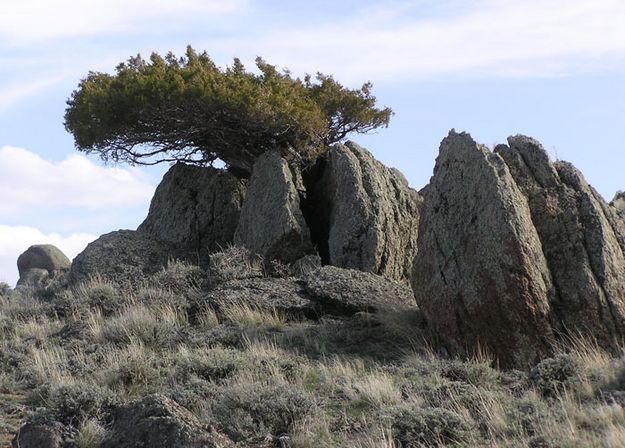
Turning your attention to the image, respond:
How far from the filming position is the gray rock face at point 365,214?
65.4 feet

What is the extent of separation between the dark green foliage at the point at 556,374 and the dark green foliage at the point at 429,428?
169 cm

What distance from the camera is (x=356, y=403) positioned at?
1131 cm

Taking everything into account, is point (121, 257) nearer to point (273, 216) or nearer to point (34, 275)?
point (273, 216)

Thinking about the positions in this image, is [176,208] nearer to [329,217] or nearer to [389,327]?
[329,217]

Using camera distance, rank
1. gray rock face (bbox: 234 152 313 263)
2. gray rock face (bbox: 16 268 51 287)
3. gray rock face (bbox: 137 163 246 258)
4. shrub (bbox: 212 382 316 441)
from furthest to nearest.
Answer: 1. gray rock face (bbox: 16 268 51 287)
2. gray rock face (bbox: 137 163 246 258)
3. gray rock face (bbox: 234 152 313 263)
4. shrub (bbox: 212 382 316 441)

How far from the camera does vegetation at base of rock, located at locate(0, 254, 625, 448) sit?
9.66 m

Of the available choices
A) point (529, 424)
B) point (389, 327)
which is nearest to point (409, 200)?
point (389, 327)

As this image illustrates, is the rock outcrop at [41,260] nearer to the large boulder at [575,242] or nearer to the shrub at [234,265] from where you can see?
the shrub at [234,265]

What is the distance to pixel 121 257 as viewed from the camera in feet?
71.3

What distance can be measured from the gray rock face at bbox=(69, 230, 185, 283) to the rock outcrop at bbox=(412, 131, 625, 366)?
8419mm

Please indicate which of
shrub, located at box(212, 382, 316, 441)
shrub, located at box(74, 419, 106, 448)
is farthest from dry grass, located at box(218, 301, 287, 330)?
shrub, located at box(74, 419, 106, 448)

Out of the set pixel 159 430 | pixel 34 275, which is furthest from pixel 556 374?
pixel 34 275

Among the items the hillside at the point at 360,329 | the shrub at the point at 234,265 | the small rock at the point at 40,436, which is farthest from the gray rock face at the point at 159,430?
the shrub at the point at 234,265

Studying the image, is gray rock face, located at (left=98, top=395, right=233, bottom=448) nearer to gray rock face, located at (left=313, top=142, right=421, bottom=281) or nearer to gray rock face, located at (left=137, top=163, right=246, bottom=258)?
gray rock face, located at (left=313, top=142, right=421, bottom=281)
